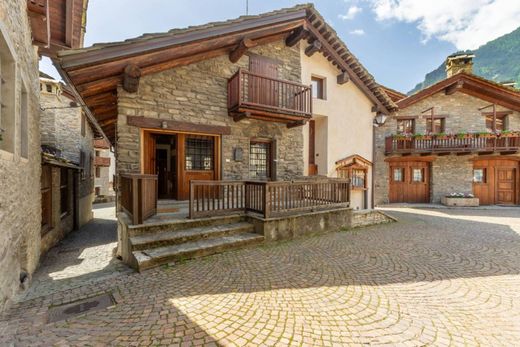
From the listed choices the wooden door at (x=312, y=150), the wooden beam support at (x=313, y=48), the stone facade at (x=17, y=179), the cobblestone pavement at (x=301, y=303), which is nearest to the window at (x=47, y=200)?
the stone facade at (x=17, y=179)

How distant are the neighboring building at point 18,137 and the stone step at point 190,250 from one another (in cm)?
172

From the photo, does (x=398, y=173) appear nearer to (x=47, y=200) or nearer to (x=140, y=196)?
(x=140, y=196)

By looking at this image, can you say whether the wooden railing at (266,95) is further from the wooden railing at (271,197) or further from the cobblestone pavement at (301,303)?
the cobblestone pavement at (301,303)

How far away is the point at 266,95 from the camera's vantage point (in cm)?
777

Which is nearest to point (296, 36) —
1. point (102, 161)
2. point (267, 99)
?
point (267, 99)

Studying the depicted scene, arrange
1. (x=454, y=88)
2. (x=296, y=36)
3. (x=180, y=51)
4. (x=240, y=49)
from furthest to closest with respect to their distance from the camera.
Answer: (x=454, y=88) < (x=296, y=36) < (x=240, y=49) < (x=180, y=51)

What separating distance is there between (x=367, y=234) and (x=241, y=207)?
157 inches

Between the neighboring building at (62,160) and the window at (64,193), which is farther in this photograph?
the window at (64,193)

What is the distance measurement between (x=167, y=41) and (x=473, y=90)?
18.0 metres

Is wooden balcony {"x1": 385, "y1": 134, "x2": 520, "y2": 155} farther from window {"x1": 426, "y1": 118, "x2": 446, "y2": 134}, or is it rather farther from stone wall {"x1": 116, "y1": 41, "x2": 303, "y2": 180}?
stone wall {"x1": 116, "y1": 41, "x2": 303, "y2": 180}

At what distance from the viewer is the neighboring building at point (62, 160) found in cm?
830

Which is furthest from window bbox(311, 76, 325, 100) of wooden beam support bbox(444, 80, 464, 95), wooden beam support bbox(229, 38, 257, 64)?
wooden beam support bbox(444, 80, 464, 95)

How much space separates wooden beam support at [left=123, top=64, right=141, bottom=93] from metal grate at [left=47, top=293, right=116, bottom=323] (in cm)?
505

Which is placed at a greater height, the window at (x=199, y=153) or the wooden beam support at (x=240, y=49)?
the wooden beam support at (x=240, y=49)
